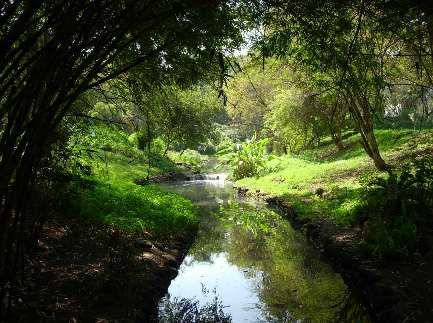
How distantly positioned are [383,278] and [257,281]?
2454 millimetres

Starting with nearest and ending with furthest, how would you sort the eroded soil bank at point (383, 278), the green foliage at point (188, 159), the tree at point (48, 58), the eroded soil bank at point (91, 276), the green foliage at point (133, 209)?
the tree at point (48, 58) → the eroded soil bank at point (91, 276) → the eroded soil bank at point (383, 278) → the green foliage at point (133, 209) → the green foliage at point (188, 159)

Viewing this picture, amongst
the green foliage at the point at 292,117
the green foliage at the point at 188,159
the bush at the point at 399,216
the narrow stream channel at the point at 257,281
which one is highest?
the green foliage at the point at 292,117

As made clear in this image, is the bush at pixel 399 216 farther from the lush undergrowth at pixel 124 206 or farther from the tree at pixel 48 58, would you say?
the tree at pixel 48 58

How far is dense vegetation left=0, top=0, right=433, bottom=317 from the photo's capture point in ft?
13.3

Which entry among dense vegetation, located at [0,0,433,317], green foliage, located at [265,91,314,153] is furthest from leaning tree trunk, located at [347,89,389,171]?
green foliage, located at [265,91,314,153]

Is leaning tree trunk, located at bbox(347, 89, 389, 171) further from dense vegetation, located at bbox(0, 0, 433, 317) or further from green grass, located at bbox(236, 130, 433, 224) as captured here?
green grass, located at bbox(236, 130, 433, 224)

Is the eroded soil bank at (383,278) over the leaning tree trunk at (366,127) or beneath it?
beneath

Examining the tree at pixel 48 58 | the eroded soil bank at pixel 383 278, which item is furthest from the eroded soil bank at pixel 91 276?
the eroded soil bank at pixel 383 278

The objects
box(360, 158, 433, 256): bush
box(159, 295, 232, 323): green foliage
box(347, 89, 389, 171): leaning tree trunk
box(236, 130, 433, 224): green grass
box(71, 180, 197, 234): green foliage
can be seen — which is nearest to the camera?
box(159, 295, 232, 323): green foliage

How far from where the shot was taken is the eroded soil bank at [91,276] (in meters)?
5.30

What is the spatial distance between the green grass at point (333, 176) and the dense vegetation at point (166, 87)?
0.31 feet

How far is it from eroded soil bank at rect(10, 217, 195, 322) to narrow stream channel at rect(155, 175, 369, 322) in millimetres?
493

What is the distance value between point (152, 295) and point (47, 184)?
2.38 meters

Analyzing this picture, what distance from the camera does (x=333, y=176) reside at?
1739 cm
